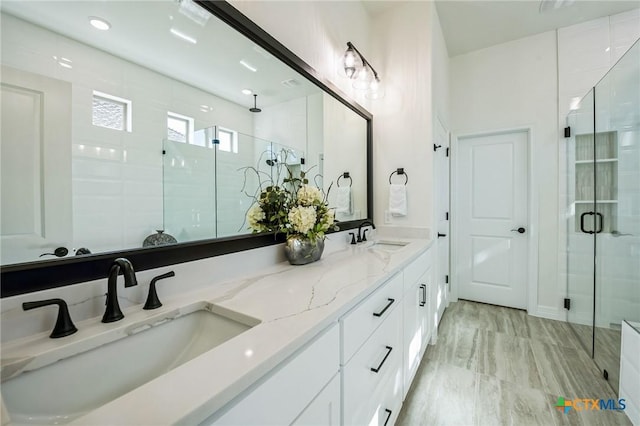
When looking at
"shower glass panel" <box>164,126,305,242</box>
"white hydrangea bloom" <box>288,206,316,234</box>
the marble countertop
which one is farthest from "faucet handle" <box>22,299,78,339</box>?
"white hydrangea bloom" <box>288,206,316,234</box>

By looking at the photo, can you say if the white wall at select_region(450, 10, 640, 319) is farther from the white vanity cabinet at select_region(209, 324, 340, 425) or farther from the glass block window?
the glass block window

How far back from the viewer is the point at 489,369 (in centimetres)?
191

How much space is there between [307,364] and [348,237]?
1385mm

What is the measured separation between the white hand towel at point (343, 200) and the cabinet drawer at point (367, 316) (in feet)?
2.53

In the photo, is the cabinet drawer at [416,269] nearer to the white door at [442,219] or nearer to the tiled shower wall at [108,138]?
the white door at [442,219]

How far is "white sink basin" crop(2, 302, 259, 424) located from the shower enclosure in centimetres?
245

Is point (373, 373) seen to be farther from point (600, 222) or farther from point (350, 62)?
point (600, 222)

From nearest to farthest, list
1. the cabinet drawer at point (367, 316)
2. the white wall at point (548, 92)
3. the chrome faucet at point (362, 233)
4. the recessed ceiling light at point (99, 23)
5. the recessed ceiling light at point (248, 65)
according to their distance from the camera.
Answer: the recessed ceiling light at point (99, 23) → the cabinet drawer at point (367, 316) → the recessed ceiling light at point (248, 65) → the chrome faucet at point (362, 233) → the white wall at point (548, 92)

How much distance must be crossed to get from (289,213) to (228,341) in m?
0.73

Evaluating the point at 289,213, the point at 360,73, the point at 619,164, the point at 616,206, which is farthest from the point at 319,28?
the point at 616,206

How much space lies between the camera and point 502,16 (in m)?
2.53

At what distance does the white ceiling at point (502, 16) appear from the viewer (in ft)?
7.66

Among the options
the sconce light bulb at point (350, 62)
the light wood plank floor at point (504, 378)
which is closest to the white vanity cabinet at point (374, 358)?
the light wood plank floor at point (504, 378)

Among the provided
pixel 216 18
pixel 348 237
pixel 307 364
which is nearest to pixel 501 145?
pixel 348 237
